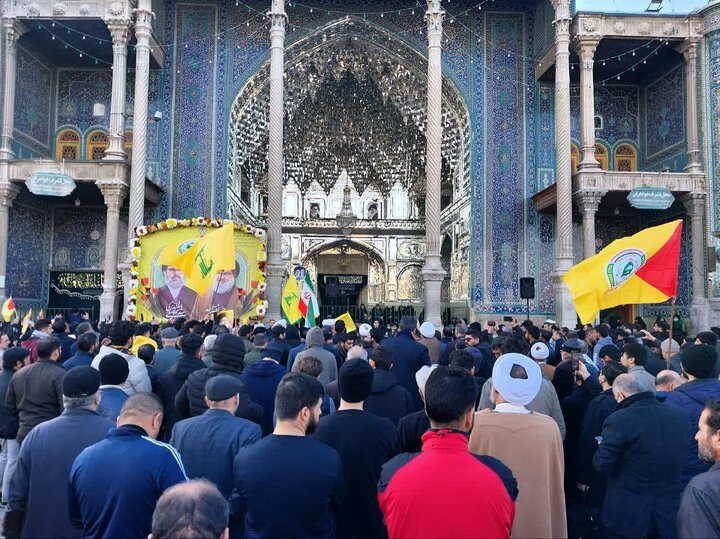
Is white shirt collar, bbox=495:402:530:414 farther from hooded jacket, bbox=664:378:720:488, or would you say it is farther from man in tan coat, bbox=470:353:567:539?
hooded jacket, bbox=664:378:720:488

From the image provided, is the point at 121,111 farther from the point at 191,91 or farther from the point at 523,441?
the point at 523,441

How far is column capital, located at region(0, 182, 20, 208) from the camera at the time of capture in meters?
16.7

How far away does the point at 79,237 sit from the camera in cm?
1962

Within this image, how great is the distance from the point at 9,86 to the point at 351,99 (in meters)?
12.0

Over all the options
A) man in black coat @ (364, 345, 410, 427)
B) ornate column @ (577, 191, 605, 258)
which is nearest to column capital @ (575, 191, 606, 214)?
ornate column @ (577, 191, 605, 258)

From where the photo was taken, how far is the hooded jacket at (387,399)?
4359mm

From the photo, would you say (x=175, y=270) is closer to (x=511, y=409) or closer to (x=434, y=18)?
(x=434, y=18)

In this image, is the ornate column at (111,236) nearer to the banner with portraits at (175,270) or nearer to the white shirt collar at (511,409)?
the banner with portraits at (175,270)

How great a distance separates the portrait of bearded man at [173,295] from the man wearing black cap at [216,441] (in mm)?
8187

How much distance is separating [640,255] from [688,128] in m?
13.0

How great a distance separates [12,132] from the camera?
17.2m

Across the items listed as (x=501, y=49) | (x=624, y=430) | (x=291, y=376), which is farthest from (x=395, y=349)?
→ (x=501, y=49)

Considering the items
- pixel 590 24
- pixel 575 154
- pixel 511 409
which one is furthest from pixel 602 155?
pixel 511 409

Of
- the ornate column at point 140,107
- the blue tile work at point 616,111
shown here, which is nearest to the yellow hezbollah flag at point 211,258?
the ornate column at point 140,107
